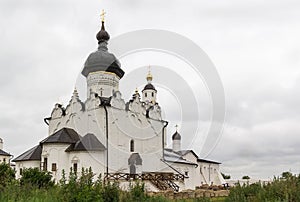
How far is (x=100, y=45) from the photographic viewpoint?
1345 inches

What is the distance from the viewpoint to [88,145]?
27.3m

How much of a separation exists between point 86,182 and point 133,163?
64.7 ft

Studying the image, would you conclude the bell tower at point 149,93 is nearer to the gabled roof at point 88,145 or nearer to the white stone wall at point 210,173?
the white stone wall at point 210,173

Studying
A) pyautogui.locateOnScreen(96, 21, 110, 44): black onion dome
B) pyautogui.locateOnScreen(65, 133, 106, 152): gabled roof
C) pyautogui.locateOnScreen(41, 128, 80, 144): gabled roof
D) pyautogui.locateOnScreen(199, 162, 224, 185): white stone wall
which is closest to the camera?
pyautogui.locateOnScreen(65, 133, 106, 152): gabled roof

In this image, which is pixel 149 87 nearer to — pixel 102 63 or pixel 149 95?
pixel 149 95

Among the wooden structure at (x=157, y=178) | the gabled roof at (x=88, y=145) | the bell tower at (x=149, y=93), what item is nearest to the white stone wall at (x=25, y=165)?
the gabled roof at (x=88, y=145)

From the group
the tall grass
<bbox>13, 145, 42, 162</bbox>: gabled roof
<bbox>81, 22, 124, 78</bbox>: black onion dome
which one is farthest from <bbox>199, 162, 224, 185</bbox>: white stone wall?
the tall grass

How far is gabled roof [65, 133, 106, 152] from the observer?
27261mm

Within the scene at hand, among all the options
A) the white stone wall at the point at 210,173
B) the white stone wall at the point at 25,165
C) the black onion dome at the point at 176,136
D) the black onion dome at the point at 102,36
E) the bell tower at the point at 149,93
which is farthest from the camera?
the white stone wall at the point at 210,173

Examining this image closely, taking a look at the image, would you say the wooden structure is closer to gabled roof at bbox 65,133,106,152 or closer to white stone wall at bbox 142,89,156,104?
gabled roof at bbox 65,133,106,152

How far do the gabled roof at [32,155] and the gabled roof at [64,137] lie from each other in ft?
6.87

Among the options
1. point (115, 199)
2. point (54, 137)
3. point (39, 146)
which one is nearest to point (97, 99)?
point (54, 137)

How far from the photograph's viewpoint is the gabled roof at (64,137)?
28031mm

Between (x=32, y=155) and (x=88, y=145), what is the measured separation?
5.68 meters
